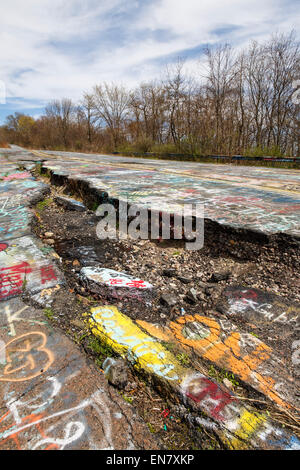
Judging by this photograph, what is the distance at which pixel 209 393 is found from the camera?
118 centimetres

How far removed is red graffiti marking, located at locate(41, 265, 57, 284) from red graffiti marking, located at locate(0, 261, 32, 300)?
11 centimetres

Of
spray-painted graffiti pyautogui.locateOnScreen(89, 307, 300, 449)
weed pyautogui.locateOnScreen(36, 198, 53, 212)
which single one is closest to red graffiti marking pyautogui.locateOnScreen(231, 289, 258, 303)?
spray-painted graffiti pyautogui.locateOnScreen(89, 307, 300, 449)

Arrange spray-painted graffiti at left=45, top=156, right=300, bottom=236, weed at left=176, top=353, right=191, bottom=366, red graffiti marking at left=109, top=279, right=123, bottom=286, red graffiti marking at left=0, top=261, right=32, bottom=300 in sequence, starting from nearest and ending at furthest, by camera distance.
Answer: weed at left=176, top=353, right=191, bottom=366, red graffiti marking at left=0, top=261, right=32, bottom=300, red graffiti marking at left=109, top=279, right=123, bottom=286, spray-painted graffiti at left=45, top=156, right=300, bottom=236

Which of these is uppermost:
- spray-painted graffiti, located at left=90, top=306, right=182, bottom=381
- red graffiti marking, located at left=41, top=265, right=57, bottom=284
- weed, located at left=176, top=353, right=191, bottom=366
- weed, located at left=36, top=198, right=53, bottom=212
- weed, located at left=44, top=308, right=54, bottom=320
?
weed, located at left=36, top=198, right=53, bottom=212

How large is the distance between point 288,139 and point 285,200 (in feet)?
51.9

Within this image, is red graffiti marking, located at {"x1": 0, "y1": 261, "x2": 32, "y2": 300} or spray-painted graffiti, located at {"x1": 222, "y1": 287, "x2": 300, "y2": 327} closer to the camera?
spray-painted graffiti, located at {"x1": 222, "y1": 287, "x2": 300, "y2": 327}

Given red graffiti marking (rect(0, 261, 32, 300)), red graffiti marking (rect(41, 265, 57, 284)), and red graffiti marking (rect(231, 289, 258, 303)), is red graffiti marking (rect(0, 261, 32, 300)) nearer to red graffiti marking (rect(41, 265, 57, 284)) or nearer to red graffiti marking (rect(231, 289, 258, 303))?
red graffiti marking (rect(41, 265, 57, 284))

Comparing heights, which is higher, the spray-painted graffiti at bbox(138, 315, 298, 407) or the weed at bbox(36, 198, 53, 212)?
the weed at bbox(36, 198, 53, 212)

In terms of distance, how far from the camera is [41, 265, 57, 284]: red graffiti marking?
2.05m

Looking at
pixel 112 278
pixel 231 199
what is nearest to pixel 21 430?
pixel 112 278

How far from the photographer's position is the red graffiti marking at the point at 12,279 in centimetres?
187

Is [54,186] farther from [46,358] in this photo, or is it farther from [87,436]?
[87,436]

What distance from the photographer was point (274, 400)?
119 cm
